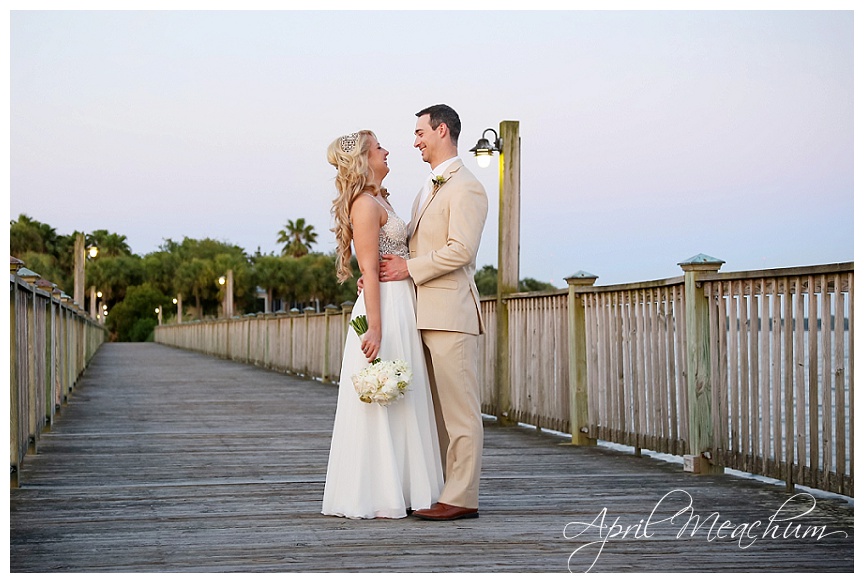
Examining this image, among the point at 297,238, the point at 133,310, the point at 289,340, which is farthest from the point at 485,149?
the point at 297,238

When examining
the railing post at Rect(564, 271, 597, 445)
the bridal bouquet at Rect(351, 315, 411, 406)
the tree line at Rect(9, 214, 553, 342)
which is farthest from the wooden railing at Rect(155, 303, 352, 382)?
the tree line at Rect(9, 214, 553, 342)

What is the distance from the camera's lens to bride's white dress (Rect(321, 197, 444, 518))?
504 centimetres

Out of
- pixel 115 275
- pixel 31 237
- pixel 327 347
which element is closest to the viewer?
pixel 327 347

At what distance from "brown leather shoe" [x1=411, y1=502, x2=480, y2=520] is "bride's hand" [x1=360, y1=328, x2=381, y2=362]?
0.75 meters

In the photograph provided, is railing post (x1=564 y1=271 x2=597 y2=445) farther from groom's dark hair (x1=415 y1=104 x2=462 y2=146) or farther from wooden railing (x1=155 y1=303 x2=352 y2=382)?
wooden railing (x1=155 y1=303 x2=352 y2=382)

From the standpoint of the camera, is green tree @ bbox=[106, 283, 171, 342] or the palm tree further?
the palm tree

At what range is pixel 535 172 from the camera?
4081 centimetres

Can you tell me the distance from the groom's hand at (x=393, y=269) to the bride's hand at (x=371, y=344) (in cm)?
27

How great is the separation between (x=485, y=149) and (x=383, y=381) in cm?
624

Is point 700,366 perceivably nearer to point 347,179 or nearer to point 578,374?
point 578,374

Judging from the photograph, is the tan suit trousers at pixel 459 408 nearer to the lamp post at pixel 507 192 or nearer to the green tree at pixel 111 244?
the lamp post at pixel 507 192

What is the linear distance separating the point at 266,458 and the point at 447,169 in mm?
3370
